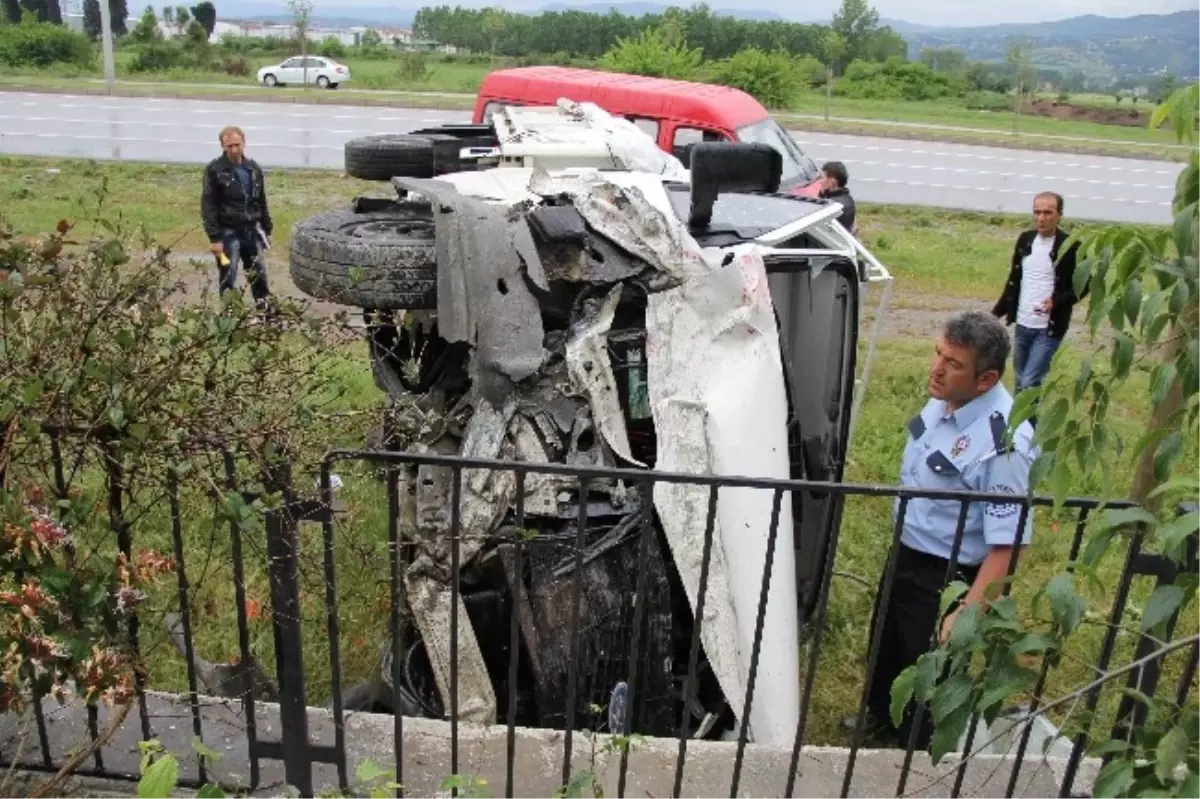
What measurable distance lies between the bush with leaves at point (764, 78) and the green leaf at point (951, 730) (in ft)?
87.7

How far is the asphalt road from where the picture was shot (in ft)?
57.1

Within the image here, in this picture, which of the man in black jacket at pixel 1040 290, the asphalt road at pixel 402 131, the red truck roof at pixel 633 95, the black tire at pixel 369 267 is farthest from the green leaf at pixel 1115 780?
the asphalt road at pixel 402 131

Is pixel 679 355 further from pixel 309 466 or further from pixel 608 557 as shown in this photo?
pixel 309 466

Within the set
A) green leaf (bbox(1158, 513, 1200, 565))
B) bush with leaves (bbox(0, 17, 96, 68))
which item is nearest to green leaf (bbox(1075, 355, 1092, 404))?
green leaf (bbox(1158, 513, 1200, 565))

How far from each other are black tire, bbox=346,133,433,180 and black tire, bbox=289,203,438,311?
1485 mm

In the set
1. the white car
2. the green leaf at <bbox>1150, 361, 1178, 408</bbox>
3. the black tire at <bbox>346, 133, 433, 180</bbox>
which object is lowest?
the green leaf at <bbox>1150, 361, 1178, 408</bbox>

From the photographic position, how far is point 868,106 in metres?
32.2

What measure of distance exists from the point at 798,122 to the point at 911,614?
23.5m

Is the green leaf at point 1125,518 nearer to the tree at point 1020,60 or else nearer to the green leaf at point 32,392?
the green leaf at point 32,392

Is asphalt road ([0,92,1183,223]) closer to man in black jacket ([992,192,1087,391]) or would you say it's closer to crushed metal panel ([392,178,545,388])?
man in black jacket ([992,192,1087,391])

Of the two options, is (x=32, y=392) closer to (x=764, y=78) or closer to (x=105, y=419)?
(x=105, y=419)

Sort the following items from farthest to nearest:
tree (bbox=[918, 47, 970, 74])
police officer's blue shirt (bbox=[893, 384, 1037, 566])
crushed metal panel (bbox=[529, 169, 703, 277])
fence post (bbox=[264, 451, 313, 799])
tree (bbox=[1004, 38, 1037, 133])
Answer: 1. tree (bbox=[918, 47, 970, 74])
2. tree (bbox=[1004, 38, 1037, 133])
3. crushed metal panel (bbox=[529, 169, 703, 277])
4. police officer's blue shirt (bbox=[893, 384, 1037, 566])
5. fence post (bbox=[264, 451, 313, 799])

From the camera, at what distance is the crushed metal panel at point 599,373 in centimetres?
Answer: 344

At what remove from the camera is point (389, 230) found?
3639 millimetres
